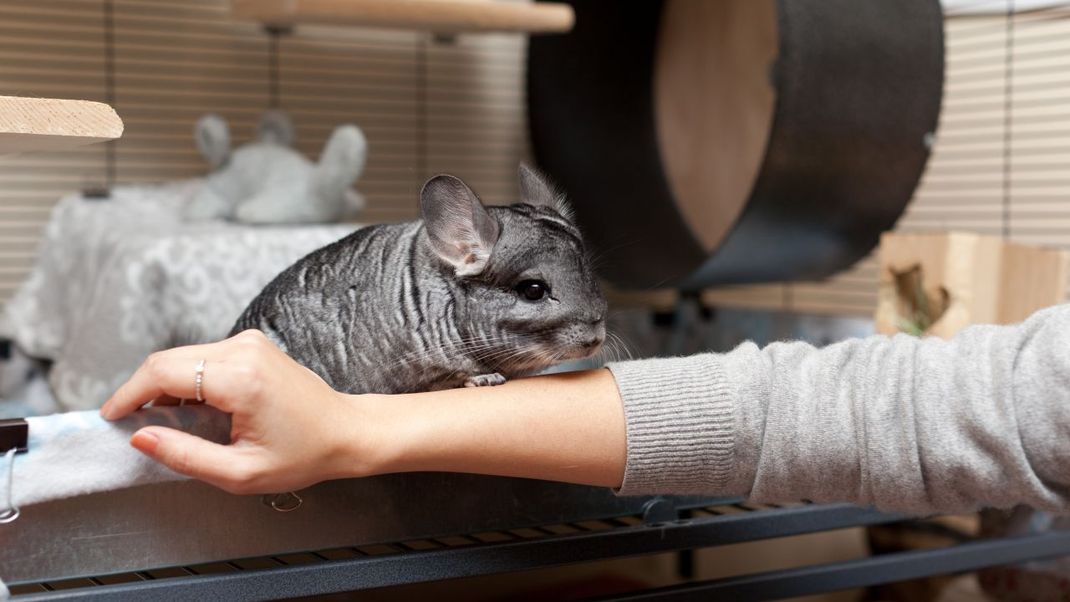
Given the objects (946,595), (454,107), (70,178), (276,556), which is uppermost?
(454,107)

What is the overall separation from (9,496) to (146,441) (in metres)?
0.14

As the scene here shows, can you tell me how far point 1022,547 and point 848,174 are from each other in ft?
1.89

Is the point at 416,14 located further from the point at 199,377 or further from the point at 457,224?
the point at 199,377

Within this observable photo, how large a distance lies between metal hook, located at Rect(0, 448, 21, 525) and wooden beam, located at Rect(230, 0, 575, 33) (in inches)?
43.9

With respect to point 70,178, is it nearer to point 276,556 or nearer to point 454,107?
point 454,107

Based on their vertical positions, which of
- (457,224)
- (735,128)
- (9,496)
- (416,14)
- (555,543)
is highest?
(416,14)

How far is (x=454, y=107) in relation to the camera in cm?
235

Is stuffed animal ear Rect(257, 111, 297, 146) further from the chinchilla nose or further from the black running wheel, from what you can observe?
the chinchilla nose

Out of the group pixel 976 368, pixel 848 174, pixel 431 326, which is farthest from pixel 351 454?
pixel 848 174

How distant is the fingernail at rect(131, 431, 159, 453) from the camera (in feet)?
2.60

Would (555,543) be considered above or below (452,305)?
below

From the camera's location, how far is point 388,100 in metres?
2.26

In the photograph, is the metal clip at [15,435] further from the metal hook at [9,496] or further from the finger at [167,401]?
the finger at [167,401]

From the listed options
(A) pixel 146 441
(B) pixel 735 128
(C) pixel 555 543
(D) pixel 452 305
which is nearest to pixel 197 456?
(A) pixel 146 441
